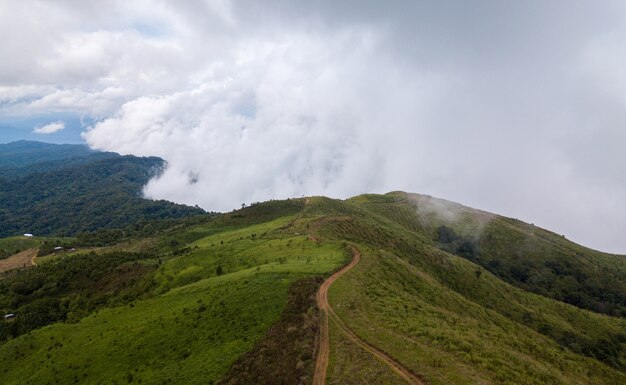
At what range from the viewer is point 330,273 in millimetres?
49812

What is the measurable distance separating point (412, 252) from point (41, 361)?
68.9 m

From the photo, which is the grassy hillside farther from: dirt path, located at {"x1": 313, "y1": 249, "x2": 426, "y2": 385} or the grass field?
dirt path, located at {"x1": 313, "y1": 249, "x2": 426, "y2": 385}

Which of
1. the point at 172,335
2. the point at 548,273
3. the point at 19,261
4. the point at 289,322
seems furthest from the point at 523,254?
the point at 19,261

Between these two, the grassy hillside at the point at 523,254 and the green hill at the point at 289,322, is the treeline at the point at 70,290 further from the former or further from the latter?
the grassy hillside at the point at 523,254

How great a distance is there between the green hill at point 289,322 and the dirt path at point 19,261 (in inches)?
1387

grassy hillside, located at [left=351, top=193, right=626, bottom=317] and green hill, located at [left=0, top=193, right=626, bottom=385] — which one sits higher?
grassy hillside, located at [left=351, top=193, right=626, bottom=317]

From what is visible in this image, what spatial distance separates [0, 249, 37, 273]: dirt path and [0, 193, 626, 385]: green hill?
3523cm

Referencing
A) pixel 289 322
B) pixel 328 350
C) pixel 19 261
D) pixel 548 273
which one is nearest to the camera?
pixel 328 350

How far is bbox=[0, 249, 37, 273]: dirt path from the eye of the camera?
127 metres

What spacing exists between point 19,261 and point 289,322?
145m

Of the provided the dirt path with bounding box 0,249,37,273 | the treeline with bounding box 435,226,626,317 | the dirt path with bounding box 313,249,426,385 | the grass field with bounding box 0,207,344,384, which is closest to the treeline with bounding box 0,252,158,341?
the grass field with bounding box 0,207,344,384

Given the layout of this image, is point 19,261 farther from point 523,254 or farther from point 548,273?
point 548,273

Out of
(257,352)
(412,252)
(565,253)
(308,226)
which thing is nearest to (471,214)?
(565,253)

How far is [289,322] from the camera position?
35531 millimetres
